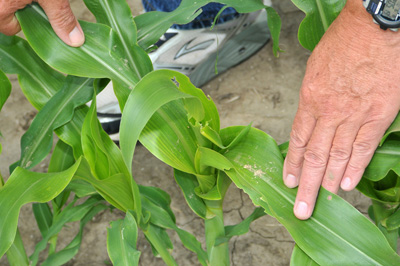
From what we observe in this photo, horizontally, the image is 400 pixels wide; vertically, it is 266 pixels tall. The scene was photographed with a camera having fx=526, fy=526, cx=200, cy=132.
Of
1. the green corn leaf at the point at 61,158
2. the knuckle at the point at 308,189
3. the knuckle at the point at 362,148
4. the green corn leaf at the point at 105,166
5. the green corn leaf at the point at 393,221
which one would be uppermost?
the knuckle at the point at 362,148

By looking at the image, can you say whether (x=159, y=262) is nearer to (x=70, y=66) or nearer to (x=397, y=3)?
(x=70, y=66)

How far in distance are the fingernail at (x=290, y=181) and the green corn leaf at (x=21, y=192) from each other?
0.35 m

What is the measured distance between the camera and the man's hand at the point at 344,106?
31.7 inches

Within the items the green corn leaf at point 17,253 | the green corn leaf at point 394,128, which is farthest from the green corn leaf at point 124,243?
the green corn leaf at point 394,128

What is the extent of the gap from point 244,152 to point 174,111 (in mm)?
144

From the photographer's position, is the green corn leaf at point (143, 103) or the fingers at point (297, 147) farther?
the fingers at point (297, 147)

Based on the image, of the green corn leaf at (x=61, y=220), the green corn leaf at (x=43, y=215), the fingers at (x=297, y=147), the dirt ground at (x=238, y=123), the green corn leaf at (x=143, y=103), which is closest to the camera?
the green corn leaf at (x=143, y=103)

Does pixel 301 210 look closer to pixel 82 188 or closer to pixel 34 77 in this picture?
pixel 82 188

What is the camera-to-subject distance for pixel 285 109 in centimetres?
164

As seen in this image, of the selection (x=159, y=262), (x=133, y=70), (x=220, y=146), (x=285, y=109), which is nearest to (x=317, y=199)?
(x=220, y=146)

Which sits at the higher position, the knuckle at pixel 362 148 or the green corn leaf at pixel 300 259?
the knuckle at pixel 362 148

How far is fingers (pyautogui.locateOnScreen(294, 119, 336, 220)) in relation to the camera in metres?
0.84

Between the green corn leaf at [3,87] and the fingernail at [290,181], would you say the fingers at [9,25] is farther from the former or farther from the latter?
the fingernail at [290,181]

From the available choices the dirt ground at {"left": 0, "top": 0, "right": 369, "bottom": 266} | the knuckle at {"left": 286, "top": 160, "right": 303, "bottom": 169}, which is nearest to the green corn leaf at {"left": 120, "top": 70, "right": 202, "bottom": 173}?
the knuckle at {"left": 286, "top": 160, "right": 303, "bottom": 169}
